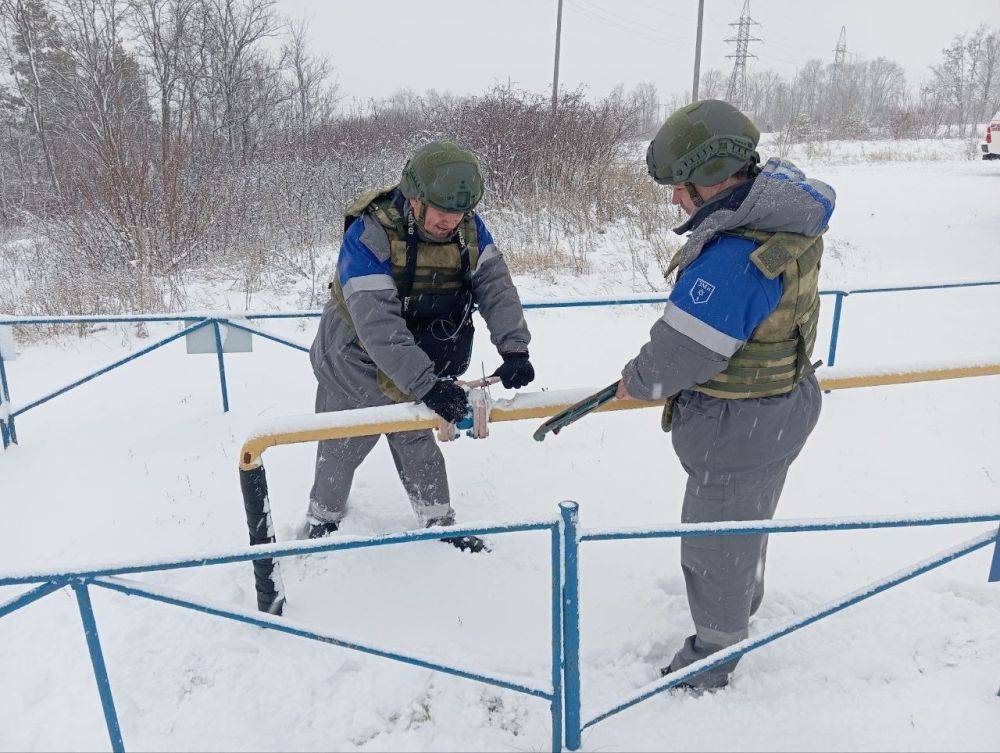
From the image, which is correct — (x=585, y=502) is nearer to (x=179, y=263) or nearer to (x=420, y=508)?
(x=420, y=508)

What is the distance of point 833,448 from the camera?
4.05 m

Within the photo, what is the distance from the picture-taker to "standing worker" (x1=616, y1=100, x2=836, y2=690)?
171 centimetres

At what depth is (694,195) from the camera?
1891mm

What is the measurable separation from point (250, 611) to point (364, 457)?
120 cm

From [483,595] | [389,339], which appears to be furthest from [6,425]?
[483,595]

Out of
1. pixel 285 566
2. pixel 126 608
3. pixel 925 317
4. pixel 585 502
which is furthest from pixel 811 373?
pixel 925 317

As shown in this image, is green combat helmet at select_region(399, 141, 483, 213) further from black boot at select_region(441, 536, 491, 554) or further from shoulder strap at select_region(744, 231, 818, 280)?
black boot at select_region(441, 536, 491, 554)

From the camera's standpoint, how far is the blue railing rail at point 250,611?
5.31ft

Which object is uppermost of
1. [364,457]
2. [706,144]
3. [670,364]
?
[706,144]

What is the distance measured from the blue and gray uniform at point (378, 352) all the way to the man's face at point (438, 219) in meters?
0.05

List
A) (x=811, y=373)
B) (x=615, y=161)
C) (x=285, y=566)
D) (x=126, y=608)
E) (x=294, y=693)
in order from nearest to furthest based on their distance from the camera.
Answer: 1. (x=811, y=373)
2. (x=294, y=693)
3. (x=126, y=608)
4. (x=285, y=566)
5. (x=615, y=161)

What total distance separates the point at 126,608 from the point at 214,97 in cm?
1971

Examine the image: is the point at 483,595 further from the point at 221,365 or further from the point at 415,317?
the point at 221,365

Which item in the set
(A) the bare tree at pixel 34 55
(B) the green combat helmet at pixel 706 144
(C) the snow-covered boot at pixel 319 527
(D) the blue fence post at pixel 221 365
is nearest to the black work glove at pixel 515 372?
(B) the green combat helmet at pixel 706 144
